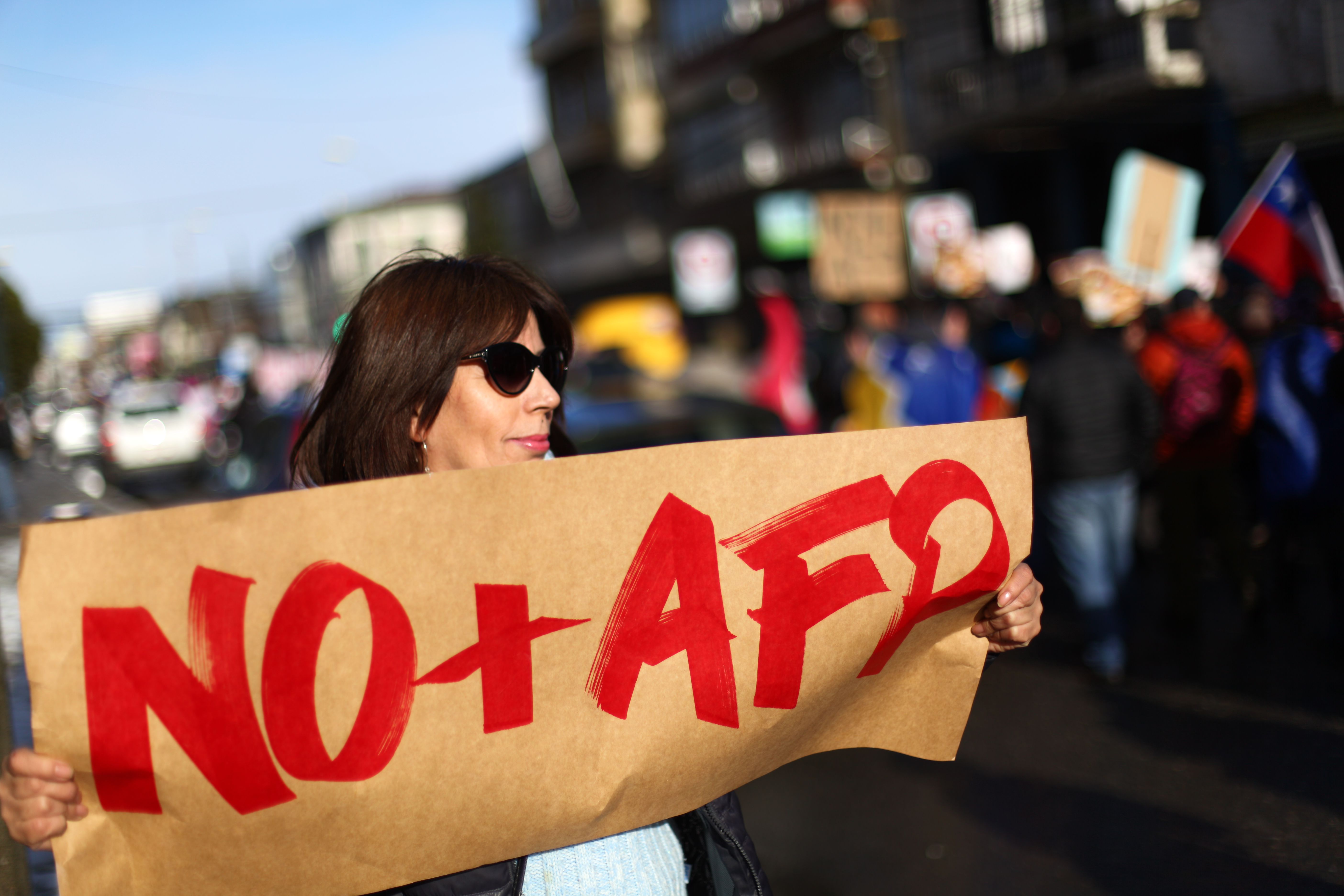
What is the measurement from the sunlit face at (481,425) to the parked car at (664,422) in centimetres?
320

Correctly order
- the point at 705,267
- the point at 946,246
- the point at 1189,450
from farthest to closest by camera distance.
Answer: the point at 705,267 < the point at 946,246 < the point at 1189,450

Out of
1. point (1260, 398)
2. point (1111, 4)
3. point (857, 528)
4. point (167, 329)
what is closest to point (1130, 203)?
point (1260, 398)

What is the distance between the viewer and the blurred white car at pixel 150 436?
20703 millimetres

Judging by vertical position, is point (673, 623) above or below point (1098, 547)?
above

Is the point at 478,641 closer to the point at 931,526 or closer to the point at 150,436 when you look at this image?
the point at 931,526

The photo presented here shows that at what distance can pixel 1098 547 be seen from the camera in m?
5.64

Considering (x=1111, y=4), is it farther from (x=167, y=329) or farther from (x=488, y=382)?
(x=167, y=329)

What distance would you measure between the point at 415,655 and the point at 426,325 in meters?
0.54

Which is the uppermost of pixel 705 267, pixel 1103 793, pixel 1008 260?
pixel 705 267

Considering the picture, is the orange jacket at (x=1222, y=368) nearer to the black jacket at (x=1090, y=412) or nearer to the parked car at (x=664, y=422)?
the black jacket at (x=1090, y=412)

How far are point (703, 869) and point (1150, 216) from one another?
7.75 meters

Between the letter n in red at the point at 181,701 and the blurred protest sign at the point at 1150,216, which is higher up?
the blurred protest sign at the point at 1150,216

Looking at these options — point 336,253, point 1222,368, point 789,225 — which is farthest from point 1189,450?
point 336,253

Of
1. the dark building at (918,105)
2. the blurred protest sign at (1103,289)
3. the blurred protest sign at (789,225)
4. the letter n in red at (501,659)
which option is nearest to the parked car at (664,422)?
the dark building at (918,105)
